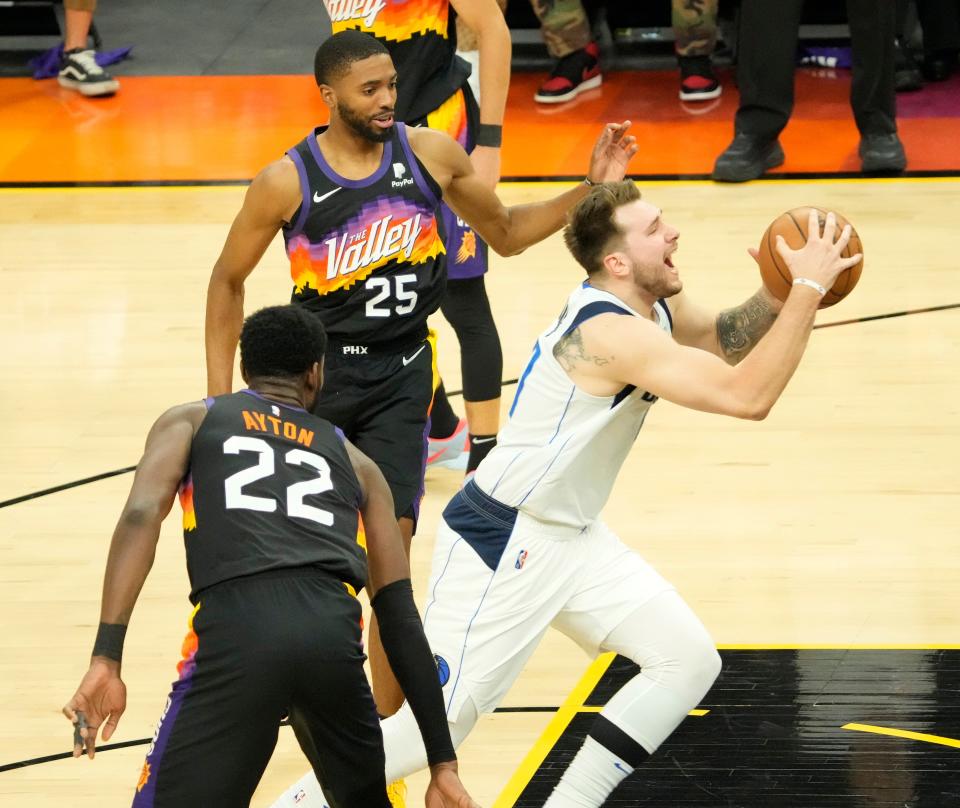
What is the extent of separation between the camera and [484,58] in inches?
231

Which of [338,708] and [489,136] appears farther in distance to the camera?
[489,136]

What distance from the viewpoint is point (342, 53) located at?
4434 millimetres

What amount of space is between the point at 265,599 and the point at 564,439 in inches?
39.2

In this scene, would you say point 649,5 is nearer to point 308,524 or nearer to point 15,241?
point 15,241

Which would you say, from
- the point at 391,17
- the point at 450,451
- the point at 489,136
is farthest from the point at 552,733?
the point at 391,17

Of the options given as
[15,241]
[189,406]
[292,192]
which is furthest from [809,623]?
[15,241]

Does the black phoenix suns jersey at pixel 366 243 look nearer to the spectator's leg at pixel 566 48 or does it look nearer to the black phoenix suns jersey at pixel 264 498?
the black phoenix suns jersey at pixel 264 498

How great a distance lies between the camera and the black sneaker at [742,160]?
9.23 meters

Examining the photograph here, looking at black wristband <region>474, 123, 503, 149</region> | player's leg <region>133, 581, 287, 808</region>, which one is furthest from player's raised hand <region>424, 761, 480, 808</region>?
black wristband <region>474, 123, 503, 149</region>

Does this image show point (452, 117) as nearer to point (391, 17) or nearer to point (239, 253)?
point (391, 17)

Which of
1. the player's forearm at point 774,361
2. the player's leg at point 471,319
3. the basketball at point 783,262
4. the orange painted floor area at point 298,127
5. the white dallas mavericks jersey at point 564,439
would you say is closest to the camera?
the player's forearm at point 774,361

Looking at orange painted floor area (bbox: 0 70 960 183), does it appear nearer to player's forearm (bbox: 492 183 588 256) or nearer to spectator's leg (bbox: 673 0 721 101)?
spectator's leg (bbox: 673 0 721 101)

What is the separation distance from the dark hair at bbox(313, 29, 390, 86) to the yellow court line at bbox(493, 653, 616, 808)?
1.81m

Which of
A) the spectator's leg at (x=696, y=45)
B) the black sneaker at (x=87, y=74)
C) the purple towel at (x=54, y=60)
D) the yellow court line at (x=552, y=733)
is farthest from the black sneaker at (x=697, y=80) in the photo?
the yellow court line at (x=552, y=733)
